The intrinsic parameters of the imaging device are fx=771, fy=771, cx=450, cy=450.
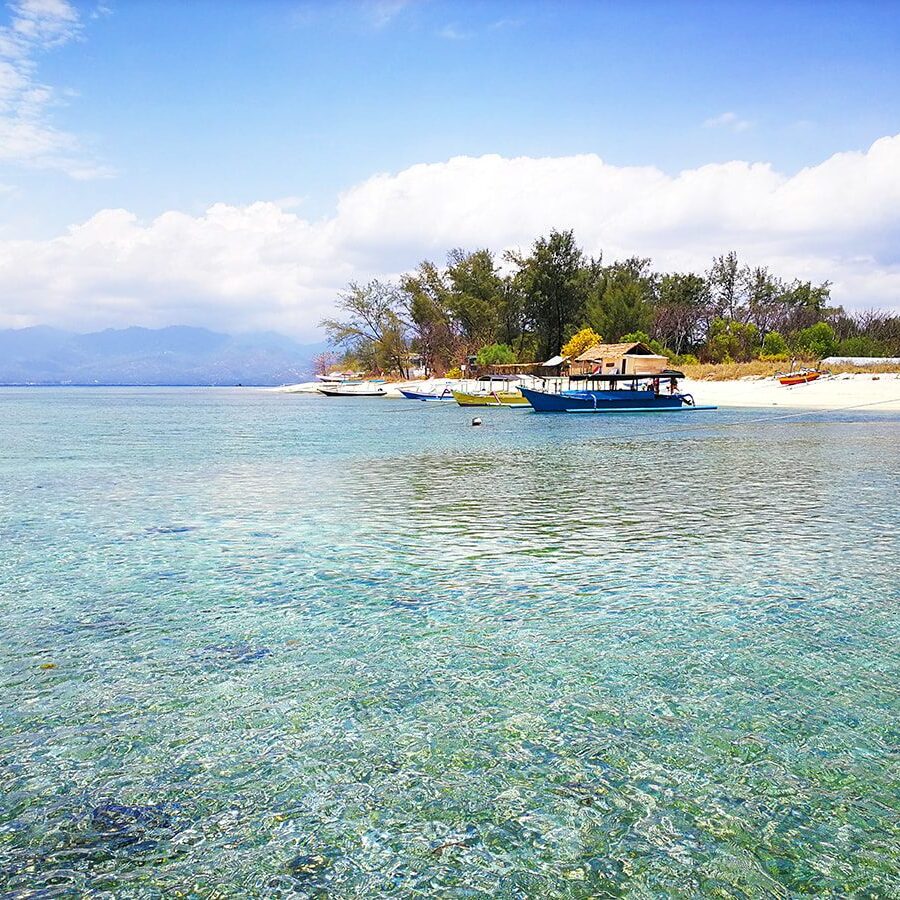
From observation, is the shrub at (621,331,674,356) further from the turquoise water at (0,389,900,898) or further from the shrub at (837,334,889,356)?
the turquoise water at (0,389,900,898)

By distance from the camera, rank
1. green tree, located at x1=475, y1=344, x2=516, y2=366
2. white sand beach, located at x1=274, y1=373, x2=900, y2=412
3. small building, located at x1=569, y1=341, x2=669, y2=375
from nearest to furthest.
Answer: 1. white sand beach, located at x1=274, y1=373, x2=900, y2=412
2. small building, located at x1=569, y1=341, x2=669, y2=375
3. green tree, located at x1=475, y1=344, x2=516, y2=366

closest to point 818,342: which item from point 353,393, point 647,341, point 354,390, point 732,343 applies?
point 732,343

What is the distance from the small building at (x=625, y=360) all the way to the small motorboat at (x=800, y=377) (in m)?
8.69

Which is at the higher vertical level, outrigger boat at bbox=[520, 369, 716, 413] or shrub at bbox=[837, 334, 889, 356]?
shrub at bbox=[837, 334, 889, 356]

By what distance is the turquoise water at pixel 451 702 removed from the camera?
3459 mm

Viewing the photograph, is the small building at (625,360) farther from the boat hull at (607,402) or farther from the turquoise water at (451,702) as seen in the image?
the turquoise water at (451,702)

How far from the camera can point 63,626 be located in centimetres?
652

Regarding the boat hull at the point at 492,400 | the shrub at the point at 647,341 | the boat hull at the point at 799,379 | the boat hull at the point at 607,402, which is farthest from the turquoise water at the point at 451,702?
the shrub at the point at 647,341

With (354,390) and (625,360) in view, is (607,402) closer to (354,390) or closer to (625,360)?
(625,360)

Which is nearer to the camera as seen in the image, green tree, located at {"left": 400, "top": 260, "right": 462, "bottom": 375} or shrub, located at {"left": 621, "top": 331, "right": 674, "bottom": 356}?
shrub, located at {"left": 621, "top": 331, "right": 674, "bottom": 356}

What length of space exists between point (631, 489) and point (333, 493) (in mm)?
5497

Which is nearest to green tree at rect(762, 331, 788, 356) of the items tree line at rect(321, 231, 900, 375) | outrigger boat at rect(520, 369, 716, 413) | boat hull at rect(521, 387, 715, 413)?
tree line at rect(321, 231, 900, 375)

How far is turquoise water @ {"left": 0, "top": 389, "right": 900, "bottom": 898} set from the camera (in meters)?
3.46

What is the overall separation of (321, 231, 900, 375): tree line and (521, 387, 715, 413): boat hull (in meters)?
24.3
